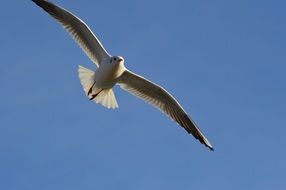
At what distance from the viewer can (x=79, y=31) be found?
11.1 m

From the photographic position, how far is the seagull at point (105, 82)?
10578mm

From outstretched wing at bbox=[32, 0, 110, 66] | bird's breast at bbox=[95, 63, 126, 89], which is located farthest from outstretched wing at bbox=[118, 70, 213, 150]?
outstretched wing at bbox=[32, 0, 110, 66]

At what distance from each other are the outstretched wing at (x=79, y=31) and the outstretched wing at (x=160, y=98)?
72cm

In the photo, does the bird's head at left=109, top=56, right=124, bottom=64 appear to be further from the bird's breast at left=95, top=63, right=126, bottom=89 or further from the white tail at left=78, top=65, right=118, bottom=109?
the white tail at left=78, top=65, right=118, bottom=109

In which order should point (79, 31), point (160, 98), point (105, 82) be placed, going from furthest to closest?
point (79, 31), point (160, 98), point (105, 82)

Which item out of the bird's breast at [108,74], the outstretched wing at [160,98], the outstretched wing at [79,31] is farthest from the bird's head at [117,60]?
the outstretched wing at [79,31]

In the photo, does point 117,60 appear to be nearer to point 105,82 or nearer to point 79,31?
point 105,82

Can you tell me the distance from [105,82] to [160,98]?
1.24 meters

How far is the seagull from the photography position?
10.6 m

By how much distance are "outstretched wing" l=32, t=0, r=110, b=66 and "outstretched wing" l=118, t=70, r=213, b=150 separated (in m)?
0.72

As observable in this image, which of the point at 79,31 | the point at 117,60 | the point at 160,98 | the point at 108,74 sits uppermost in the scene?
the point at 79,31

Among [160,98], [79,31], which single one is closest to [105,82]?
[160,98]

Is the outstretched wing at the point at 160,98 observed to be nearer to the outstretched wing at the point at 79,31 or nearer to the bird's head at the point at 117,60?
the bird's head at the point at 117,60

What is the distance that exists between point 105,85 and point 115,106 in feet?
2.11
